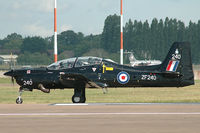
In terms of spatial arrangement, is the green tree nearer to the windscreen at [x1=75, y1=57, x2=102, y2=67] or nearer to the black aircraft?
the black aircraft

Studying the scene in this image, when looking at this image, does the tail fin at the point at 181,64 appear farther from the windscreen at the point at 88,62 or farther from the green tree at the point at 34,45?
the green tree at the point at 34,45

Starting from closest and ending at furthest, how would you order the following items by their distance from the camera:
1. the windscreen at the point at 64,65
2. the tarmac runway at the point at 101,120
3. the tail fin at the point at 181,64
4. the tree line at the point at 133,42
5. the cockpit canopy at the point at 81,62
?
the tarmac runway at the point at 101,120, the tail fin at the point at 181,64, the cockpit canopy at the point at 81,62, the windscreen at the point at 64,65, the tree line at the point at 133,42

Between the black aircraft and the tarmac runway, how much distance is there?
359 cm

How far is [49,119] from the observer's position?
51.1ft

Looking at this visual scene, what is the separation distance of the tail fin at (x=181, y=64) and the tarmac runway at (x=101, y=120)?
12.7 feet

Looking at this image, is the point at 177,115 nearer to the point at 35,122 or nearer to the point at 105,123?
the point at 105,123

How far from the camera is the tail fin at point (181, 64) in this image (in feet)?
75.3

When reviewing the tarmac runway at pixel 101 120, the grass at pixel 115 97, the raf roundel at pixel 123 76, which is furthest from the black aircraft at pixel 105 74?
the tarmac runway at pixel 101 120

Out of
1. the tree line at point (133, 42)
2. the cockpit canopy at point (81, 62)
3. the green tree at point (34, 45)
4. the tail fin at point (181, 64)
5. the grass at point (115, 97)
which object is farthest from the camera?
the green tree at point (34, 45)

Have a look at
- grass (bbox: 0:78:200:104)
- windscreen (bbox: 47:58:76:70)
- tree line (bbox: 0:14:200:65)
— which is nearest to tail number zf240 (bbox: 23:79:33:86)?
windscreen (bbox: 47:58:76:70)

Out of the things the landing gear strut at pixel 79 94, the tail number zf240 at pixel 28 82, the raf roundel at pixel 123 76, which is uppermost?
the raf roundel at pixel 123 76

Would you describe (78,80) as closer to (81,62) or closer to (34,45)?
(81,62)

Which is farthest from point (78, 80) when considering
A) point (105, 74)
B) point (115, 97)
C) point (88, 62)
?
point (115, 97)

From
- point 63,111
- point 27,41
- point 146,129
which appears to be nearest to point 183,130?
point 146,129
